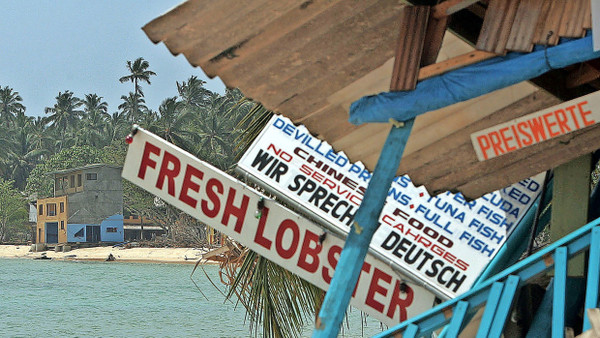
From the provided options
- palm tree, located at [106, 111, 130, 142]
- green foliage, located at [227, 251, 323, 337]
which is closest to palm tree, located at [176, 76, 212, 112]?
palm tree, located at [106, 111, 130, 142]

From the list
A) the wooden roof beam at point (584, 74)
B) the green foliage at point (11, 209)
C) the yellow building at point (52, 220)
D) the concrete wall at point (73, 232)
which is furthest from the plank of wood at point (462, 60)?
the green foliage at point (11, 209)

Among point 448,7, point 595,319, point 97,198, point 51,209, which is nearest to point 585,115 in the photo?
point 448,7

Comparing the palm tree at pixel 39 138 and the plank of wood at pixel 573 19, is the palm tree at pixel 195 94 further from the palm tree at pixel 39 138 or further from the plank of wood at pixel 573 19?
the plank of wood at pixel 573 19

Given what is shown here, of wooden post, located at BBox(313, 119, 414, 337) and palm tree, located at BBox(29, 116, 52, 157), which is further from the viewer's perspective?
palm tree, located at BBox(29, 116, 52, 157)

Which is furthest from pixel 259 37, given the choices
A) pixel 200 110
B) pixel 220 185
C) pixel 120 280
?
pixel 200 110

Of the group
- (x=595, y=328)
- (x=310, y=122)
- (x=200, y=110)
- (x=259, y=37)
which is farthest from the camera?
(x=200, y=110)

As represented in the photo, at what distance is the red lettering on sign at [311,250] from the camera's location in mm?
6582

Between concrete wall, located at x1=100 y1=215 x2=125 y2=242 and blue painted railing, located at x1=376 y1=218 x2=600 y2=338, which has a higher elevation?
concrete wall, located at x1=100 y1=215 x2=125 y2=242

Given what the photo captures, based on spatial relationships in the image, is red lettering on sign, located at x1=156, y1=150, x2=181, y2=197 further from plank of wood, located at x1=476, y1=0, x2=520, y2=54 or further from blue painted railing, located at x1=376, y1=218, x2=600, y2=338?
plank of wood, located at x1=476, y1=0, x2=520, y2=54

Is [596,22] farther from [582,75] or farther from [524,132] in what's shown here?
[582,75]

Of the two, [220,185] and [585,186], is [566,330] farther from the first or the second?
[220,185]

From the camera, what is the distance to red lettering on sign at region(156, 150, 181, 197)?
6555mm

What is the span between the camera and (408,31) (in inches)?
173

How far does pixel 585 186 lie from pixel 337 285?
225 centimetres
